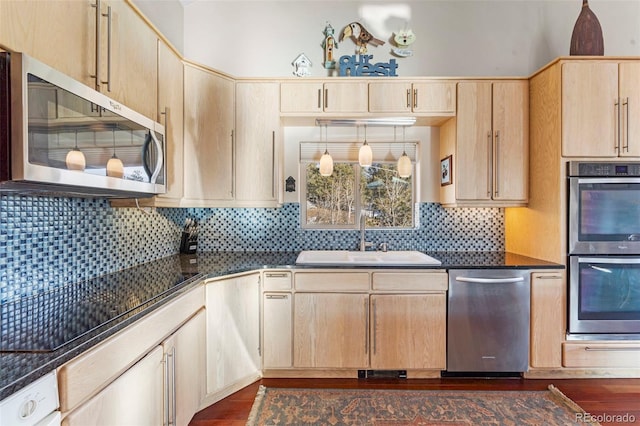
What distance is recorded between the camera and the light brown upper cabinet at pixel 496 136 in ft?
8.45

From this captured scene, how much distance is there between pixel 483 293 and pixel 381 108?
1.59 m

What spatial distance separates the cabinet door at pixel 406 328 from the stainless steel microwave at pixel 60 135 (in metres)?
1.75

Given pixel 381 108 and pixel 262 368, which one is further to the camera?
pixel 381 108

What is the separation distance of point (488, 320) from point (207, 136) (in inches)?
95.7

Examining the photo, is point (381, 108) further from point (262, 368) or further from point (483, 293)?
point (262, 368)

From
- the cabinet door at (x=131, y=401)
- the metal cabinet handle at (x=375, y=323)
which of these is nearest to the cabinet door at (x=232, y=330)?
the cabinet door at (x=131, y=401)

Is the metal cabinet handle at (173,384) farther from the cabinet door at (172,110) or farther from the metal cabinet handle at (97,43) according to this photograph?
the metal cabinet handle at (97,43)

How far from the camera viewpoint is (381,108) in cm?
261

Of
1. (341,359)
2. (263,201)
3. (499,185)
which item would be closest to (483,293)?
(499,185)

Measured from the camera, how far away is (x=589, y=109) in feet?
→ 7.48

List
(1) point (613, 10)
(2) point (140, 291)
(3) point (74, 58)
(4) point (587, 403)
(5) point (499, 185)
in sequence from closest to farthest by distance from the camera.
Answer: (3) point (74, 58)
(2) point (140, 291)
(4) point (587, 403)
(5) point (499, 185)
(1) point (613, 10)

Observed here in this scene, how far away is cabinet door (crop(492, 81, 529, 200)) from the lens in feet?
8.45

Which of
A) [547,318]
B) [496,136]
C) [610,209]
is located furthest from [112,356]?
[610,209]

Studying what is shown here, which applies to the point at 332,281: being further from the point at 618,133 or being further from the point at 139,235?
the point at 618,133
